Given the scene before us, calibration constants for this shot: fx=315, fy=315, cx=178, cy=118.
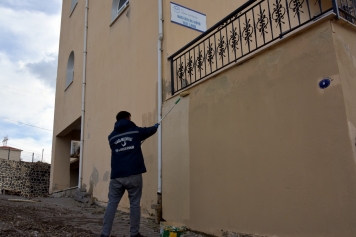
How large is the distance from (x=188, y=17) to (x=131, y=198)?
4010 mm

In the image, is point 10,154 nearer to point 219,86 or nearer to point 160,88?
point 160,88

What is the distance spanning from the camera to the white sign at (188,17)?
245 inches

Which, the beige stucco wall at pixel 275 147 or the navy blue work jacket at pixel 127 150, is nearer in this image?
the beige stucco wall at pixel 275 147

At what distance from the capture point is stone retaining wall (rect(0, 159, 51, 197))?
17.8 meters

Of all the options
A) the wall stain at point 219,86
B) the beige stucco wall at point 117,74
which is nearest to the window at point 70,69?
the beige stucco wall at point 117,74

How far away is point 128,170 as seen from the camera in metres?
4.08

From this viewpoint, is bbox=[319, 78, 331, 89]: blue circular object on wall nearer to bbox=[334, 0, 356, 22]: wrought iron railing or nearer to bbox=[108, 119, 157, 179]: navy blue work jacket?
bbox=[334, 0, 356, 22]: wrought iron railing

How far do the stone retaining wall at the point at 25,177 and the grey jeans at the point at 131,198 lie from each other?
15412 mm

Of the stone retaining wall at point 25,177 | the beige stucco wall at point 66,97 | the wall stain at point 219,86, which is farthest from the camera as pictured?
the stone retaining wall at point 25,177

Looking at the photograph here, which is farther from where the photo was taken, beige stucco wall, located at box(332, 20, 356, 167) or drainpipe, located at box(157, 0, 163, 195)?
drainpipe, located at box(157, 0, 163, 195)

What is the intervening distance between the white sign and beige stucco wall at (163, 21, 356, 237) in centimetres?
198

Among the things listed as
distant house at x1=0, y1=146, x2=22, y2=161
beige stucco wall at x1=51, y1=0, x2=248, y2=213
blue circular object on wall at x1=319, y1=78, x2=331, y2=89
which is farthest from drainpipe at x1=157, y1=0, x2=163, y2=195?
distant house at x1=0, y1=146, x2=22, y2=161

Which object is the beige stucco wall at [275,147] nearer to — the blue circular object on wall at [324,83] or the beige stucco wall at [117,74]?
the blue circular object on wall at [324,83]

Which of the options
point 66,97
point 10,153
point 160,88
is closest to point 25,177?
point 66,97
